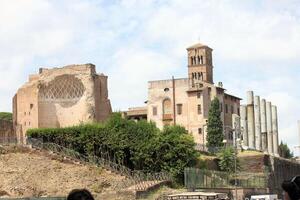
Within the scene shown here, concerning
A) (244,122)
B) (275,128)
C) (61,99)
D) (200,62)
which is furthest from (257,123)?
(61,99)

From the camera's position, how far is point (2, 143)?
56156 millimetres

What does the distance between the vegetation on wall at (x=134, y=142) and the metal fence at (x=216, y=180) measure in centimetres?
314

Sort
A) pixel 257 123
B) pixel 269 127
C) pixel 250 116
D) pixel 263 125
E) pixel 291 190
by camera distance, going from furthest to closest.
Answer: pixel 269 127
pixel 263 125
pixel 257 123
pixel 250 116
pixel 291 190

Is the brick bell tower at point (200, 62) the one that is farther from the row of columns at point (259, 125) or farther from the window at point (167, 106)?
the window at point (167, 106)

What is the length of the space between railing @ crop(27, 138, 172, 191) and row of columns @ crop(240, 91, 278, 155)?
2783 cm

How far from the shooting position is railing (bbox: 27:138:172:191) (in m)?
46.9

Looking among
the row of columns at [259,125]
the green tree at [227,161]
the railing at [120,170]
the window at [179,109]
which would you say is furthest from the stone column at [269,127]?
the railing at [120,170]

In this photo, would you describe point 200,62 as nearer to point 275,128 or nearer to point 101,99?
point 275,128

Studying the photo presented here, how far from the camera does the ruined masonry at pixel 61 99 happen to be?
6944cm

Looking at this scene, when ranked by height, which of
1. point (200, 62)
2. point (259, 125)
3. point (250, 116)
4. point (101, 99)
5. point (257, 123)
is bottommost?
point (259, 125)

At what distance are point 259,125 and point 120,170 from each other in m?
34.1

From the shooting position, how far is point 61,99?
71.6 m

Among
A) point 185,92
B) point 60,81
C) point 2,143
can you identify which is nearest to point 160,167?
point 2,143

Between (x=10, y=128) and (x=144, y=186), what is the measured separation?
2926 cm
